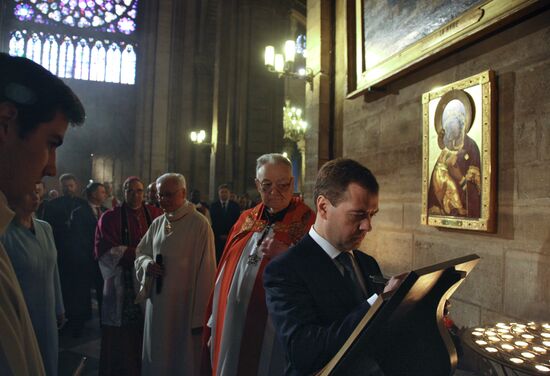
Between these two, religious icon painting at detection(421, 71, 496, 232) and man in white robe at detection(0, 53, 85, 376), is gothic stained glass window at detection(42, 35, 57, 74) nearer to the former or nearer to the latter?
religious icon painting at detection(421, 71, 496, 232)

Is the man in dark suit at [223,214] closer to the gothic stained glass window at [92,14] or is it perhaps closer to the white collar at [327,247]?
the white collar at [327,247]

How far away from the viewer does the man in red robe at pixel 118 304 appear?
3676 mm

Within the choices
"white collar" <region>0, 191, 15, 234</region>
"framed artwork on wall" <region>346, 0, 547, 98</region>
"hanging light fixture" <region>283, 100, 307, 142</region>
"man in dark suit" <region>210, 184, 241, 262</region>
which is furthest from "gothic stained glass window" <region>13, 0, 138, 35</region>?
"white collar" <region>0, 191, 15, 234</region>

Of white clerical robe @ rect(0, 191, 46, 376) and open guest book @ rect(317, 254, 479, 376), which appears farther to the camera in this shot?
open guest book @ rect(317, 254, 479, 376)

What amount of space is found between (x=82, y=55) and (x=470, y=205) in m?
30.4

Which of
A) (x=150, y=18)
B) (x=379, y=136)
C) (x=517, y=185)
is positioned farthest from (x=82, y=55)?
(x=517, y=185)

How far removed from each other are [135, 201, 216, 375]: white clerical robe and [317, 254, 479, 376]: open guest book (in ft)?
7.66

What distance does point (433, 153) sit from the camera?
11.1ft

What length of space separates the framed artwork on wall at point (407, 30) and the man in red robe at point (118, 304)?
2.93 metres

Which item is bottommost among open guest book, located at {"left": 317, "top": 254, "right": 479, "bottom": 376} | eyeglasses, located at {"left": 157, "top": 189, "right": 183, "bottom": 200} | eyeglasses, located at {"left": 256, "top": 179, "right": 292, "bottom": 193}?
open guest book, located at {"left": 317, "top": 254, "right": 479, "bottom": 376}

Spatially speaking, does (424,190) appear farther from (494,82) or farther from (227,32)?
(227,32)

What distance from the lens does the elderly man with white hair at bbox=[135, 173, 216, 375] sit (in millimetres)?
3355

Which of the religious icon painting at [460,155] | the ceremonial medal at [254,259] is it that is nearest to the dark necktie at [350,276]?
the ceremonial medal at [254,259]

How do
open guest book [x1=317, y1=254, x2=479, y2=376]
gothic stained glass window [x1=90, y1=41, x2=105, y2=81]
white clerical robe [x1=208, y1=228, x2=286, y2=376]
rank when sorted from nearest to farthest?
open guest book [x1=317, y1=254, x2=479, y2=376]
white clerical robe [x1=208, y1=228, x2=286, y2=376]
gothic stained glass window [x1=90, y1=41, x2=105, y2=81]
